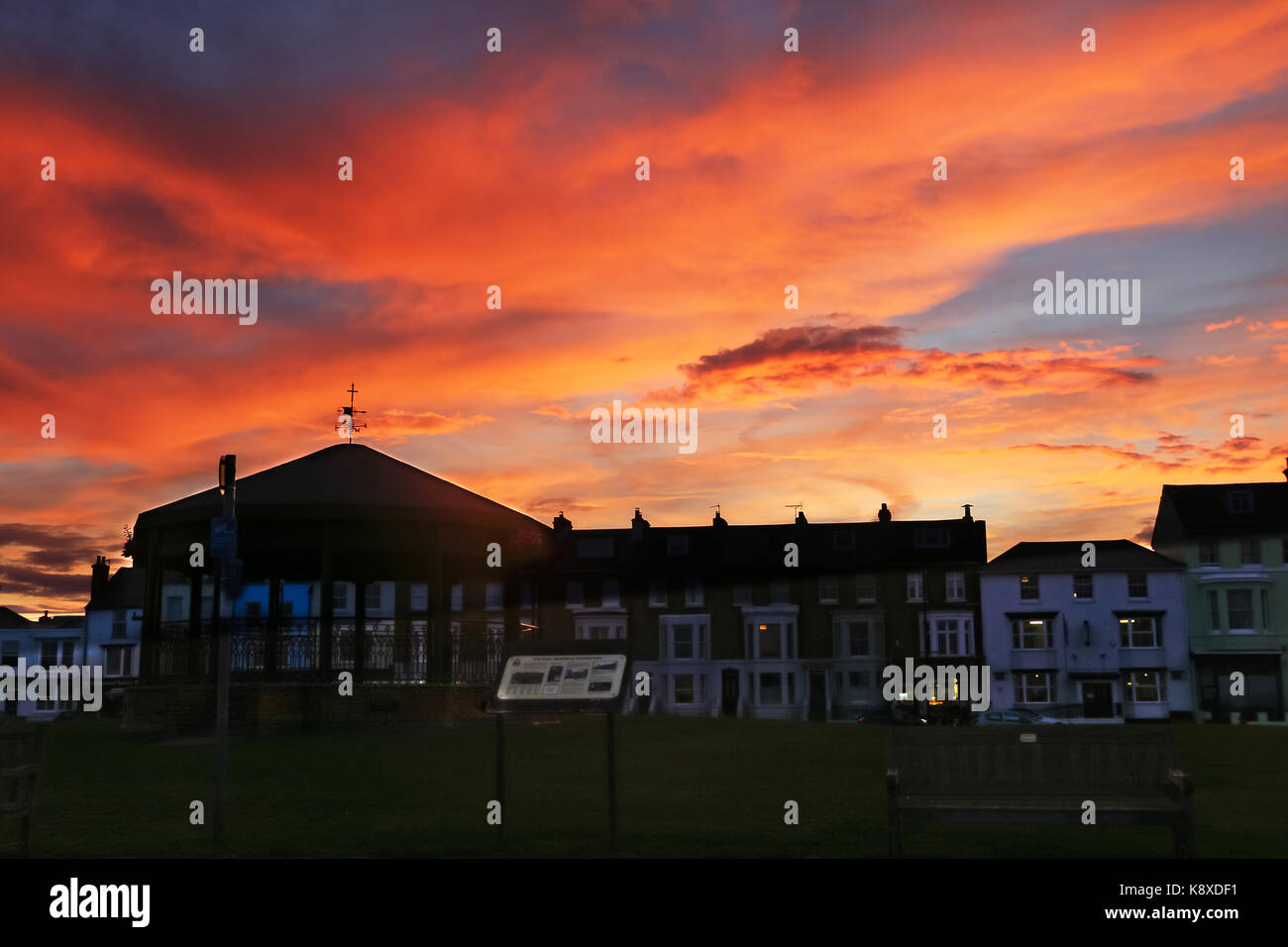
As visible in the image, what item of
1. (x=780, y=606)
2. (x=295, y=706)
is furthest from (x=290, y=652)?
(x=780, y=606)

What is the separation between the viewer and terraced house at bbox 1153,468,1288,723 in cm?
6291

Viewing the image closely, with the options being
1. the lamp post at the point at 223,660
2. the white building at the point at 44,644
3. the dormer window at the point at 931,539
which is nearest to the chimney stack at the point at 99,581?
the white building at the point at 44,644

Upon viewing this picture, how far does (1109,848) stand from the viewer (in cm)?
1084

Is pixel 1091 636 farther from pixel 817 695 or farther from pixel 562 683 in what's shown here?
pixel 562 683

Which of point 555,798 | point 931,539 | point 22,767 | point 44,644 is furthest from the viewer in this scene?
point 44,644

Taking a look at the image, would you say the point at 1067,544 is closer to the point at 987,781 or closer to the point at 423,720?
the point at 423,720

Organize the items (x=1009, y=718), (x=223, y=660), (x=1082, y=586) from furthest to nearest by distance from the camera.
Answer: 1. (x=1082, y=586)
2. (x=1009, y=718)
3. (x=223, y=660)

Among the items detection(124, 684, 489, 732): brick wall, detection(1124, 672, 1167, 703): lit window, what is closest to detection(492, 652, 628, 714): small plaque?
detection(124, 684, 489, 732): brick wall

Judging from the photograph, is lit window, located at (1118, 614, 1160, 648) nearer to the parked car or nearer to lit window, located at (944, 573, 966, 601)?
lit window, located at (944, 573, 966, 601)

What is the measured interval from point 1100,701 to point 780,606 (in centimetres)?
1770

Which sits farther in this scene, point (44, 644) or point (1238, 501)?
point (44, 644)

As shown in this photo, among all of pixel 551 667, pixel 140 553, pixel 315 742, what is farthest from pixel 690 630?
pixel 551 667

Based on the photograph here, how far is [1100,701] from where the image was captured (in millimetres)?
64938

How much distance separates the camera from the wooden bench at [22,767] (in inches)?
420
